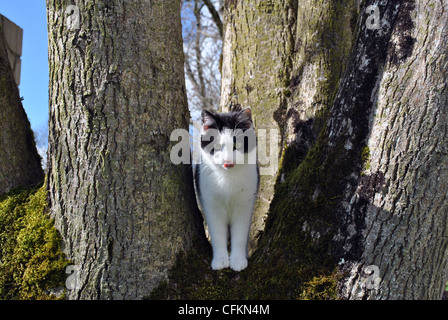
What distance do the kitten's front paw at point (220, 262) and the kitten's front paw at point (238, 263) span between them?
39 mm

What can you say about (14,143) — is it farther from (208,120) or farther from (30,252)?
(208,120)

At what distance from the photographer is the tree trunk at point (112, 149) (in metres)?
2.29

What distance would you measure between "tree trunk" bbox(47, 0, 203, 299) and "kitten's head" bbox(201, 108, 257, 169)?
16.9 inches

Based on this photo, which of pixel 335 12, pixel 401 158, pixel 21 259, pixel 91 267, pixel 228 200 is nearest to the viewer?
pixel 401 158

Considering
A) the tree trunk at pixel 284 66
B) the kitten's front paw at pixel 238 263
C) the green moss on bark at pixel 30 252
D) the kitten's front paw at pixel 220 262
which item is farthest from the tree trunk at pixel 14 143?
the tree trunk at pixel 284 66

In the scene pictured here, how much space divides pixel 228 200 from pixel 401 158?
50.1 inches

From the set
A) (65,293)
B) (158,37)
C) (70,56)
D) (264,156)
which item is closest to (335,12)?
(264,156)

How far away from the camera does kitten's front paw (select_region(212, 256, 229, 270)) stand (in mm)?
2594

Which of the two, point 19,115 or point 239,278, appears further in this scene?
point 19,115

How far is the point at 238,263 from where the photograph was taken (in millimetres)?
2592

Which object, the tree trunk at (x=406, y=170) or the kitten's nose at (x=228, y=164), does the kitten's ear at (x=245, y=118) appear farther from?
the tree trunk at (x=406, y=170)

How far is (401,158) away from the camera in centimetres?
206

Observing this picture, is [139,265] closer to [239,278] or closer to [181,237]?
[181,237]

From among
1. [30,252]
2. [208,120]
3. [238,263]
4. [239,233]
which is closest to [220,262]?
[238,263]
